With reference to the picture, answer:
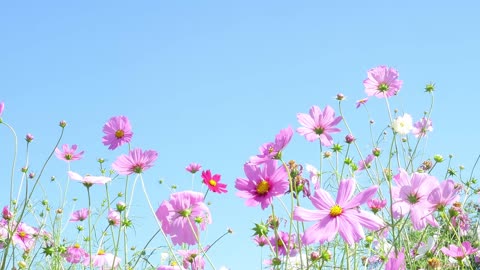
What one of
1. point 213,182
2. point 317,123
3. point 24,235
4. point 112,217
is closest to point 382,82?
point 317,123

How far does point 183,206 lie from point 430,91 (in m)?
1.82

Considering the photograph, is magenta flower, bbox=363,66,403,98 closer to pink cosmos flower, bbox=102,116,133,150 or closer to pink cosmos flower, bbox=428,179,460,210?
pink cosmos flower, bbox=102,116,133,150

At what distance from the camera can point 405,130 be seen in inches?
101

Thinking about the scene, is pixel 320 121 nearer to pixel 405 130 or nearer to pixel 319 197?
pixel 319 197

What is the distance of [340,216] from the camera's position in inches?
45.4

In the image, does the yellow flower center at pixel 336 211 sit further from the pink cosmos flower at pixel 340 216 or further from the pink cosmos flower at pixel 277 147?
the pink cosmos flower at pixel 277 147

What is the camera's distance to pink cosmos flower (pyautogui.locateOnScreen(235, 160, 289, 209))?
1307 mm

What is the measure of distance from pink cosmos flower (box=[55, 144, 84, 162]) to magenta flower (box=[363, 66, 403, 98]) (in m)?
1.31

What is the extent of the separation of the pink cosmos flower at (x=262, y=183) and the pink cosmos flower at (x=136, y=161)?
34cm

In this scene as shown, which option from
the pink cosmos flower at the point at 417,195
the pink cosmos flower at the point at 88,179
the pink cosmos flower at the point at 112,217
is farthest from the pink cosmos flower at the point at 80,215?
the pink cosmos flower at the point at 417,195

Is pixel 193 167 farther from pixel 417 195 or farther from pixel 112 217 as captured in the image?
pixel 417 195

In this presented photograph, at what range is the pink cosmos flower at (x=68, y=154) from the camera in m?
2.73

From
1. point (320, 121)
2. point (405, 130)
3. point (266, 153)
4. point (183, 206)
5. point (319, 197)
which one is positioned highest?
point (405, 130)

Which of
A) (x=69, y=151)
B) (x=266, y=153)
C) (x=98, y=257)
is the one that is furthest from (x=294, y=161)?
(x=69, y=151)
